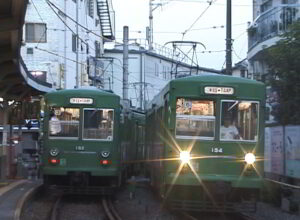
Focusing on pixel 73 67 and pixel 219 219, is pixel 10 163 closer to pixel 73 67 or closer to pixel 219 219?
pixel 219 219

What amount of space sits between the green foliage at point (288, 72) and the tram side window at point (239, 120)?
3.78 metres

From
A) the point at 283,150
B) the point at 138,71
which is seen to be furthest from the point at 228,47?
the point at 138,71

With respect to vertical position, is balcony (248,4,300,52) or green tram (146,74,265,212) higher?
balcony (248,4,300,52)

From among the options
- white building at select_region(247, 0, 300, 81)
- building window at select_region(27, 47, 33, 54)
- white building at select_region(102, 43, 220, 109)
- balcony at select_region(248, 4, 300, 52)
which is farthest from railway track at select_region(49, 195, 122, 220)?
white building at select_region(102, 43, 220, 109)

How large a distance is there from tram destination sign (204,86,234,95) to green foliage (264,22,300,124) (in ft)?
13.0

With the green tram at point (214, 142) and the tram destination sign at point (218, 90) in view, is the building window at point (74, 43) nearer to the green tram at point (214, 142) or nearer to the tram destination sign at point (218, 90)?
the green tram at point (214, 142)

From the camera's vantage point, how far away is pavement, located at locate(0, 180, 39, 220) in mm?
12180

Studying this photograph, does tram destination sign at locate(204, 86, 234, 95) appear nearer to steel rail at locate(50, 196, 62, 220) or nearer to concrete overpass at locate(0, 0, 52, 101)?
concrete overpass at locate(0, 0, 52, 101)

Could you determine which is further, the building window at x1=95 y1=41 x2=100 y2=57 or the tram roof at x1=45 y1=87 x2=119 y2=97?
the building window at x1=95 y1=41 x2=100 y2=57

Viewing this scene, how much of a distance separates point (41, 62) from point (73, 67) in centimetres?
372

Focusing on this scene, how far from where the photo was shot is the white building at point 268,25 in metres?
26.7

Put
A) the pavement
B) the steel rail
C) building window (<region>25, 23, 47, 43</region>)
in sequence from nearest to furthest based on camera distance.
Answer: the pavement → the steel rail → building window (<region>25, 23, 47, 43</region>)

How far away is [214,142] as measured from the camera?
41.2 feet

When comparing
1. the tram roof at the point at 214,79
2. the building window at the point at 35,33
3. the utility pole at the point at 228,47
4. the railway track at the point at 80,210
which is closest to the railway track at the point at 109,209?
the railway track at the point at 80,210
